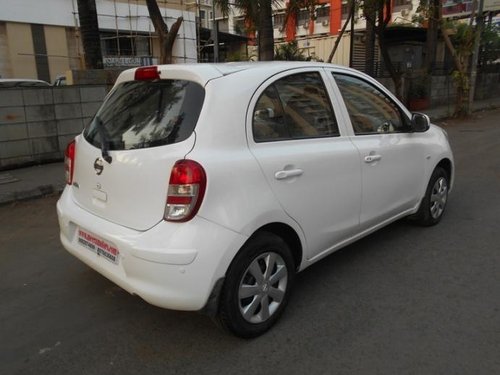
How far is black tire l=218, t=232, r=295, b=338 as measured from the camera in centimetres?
279

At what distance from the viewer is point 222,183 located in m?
2.69

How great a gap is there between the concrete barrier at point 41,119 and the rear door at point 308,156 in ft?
19.3

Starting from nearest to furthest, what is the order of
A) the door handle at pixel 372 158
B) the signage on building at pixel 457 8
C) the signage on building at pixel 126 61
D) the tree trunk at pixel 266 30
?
the door handle at pixel 372 158 → the tree trunk at pixel 266 30 → the signage on building at pixel 457 8 → the signage on building at pixel 126 61

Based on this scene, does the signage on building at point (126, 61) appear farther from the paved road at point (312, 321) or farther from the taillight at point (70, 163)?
the taillight at point (70, 163)

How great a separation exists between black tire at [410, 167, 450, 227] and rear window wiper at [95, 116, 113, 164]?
10.1 ft

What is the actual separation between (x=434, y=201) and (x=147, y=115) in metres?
3.19

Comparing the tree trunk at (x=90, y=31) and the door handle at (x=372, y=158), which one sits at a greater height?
the tree trunk at (x=90, y=31)

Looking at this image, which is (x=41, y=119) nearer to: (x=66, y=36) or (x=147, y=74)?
(x=147, y=74)

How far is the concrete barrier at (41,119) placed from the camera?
7.57 meters

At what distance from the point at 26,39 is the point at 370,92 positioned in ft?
72.1

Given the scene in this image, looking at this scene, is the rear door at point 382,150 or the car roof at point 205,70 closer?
the car roof at point 205,70

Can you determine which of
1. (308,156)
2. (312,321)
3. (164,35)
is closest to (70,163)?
(308,156)

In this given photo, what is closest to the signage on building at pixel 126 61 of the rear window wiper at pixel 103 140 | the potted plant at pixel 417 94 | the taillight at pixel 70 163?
the potted plant at pixel 417 94

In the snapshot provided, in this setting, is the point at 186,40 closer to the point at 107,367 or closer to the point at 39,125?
the point at 39,125
